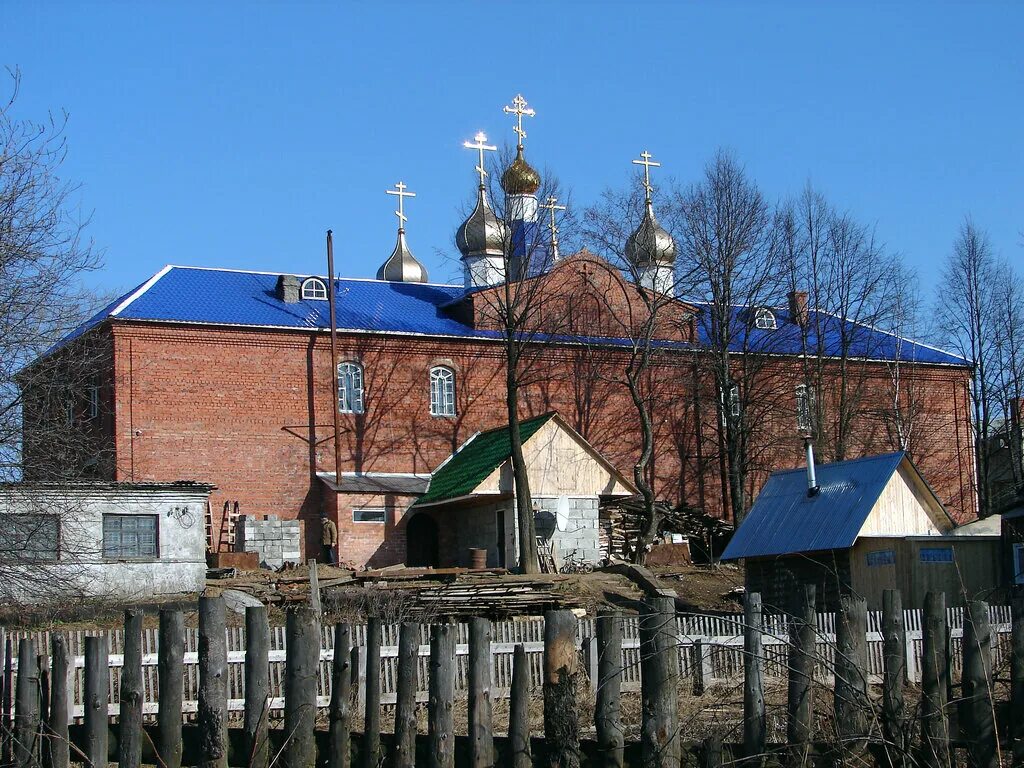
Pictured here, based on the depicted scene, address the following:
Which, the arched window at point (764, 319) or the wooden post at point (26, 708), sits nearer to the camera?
the wooden post at point (26, 708)

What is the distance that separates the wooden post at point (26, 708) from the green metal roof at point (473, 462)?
24.6 m

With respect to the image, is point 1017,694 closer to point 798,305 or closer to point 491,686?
point 491,686

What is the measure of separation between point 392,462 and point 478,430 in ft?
9.57

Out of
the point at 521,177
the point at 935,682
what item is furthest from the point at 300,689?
the point at 521,177

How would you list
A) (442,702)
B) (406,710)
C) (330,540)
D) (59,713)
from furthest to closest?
(330,540)
(59,713)
(406,710)
(442,702)

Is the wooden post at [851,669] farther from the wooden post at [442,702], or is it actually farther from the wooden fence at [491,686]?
the wooden post at [442,702]

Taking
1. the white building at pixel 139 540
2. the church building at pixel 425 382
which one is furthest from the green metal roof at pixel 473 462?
the white building at pixel 139 540

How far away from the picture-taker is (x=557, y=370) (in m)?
42.3

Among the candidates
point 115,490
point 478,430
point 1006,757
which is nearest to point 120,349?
point 115,490

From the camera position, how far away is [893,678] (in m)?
9.76

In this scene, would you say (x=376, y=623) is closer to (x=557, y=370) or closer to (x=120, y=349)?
(x=120, y=349)

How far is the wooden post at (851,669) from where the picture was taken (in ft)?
31.9

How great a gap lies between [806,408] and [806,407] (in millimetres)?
71

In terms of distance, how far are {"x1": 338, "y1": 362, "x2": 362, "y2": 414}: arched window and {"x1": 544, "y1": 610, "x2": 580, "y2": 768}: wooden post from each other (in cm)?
2982
